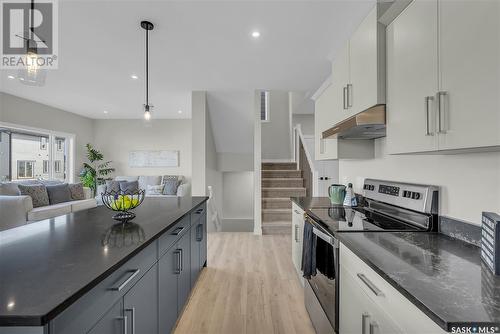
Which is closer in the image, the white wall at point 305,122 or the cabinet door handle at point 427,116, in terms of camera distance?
the cabinet door handle at point 427,116

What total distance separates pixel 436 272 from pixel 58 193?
242 inches

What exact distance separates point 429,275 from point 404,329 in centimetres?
20

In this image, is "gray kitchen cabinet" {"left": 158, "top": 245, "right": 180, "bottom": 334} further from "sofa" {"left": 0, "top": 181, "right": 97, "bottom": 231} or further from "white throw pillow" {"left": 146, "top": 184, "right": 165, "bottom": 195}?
"white throw pillow" {"left": 146, "top": 184, "right": 165, "bottom": 195}

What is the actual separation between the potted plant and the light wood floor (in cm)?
543

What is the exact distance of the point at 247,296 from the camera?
2471 mm

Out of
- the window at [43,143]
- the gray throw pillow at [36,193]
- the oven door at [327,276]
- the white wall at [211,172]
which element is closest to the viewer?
the oven door at [327,276]

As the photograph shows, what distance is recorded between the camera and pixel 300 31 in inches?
111

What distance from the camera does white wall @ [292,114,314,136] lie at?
7234 mm

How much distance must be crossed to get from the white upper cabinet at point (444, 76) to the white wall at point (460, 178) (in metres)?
0.27

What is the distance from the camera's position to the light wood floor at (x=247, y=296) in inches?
79.6

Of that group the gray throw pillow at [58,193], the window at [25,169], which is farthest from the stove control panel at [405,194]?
the window at [25,169]

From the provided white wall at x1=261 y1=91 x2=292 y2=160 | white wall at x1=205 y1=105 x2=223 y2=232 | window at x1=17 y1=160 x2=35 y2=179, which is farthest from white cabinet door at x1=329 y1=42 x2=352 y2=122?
window at x1=17 y1=160 x2=35 y2=179

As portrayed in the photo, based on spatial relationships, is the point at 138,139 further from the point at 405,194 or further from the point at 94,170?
the point at 405,194

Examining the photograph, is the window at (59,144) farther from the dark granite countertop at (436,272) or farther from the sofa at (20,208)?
the dark granite countertop at (436,272)
